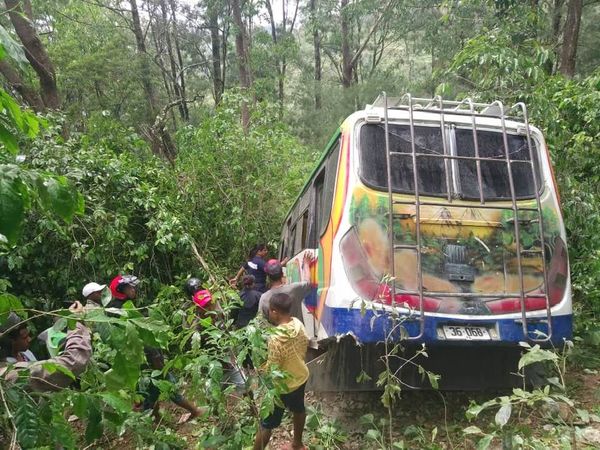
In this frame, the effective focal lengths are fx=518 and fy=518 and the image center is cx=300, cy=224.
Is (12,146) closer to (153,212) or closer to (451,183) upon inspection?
(451,183)

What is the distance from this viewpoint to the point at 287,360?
365 centimetres

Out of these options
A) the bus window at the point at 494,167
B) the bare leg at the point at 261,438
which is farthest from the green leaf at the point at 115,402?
the bus window at the point at 494,167

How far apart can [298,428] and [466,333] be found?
1.49 m

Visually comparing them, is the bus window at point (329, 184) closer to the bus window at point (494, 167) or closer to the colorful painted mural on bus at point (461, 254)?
the colorful painted mural on bus at point (461, 254)

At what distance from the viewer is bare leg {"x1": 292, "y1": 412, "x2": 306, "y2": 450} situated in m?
3.79

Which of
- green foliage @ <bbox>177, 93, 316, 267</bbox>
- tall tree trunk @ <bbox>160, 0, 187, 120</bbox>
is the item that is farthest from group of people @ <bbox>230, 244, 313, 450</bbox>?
tall tree trunk @ <bbox>160, 0, 187, 120</bbox>

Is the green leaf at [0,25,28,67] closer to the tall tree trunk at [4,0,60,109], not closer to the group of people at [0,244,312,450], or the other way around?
the group of people at [0,244,312,450]

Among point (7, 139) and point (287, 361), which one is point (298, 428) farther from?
point (7, 139)

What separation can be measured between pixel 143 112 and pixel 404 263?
1966cm

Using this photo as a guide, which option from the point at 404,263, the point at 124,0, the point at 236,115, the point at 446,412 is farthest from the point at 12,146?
the point at 124,0

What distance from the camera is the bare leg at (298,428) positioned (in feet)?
12.4

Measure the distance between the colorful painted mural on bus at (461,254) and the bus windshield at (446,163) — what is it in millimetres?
170

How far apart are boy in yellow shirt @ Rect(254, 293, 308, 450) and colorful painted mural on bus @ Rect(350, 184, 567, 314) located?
31.8 inches

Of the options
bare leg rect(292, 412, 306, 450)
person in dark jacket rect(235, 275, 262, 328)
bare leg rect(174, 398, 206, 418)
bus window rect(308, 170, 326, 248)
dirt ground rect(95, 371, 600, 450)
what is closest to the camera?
bare leg rect(292, 412, 306, 450)
